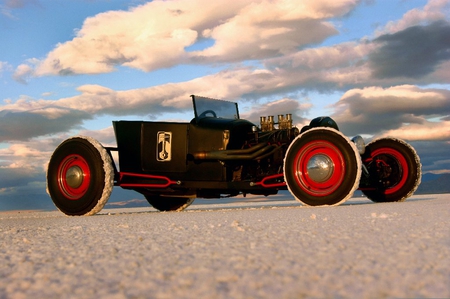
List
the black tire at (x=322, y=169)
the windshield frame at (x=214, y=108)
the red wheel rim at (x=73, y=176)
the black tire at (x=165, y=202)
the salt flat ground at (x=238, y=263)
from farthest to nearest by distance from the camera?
the black tire at (x=165, y=202), the windshield frame at (x=214, y=108), the red wheel rim at (x=73, y=176), the black tire at (x=322, y=169), the salt flat ground at (x=238, y=263)

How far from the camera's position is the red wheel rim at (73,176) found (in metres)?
6.16

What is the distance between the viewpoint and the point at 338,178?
17.7 feet

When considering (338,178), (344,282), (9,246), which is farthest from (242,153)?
(344,282)

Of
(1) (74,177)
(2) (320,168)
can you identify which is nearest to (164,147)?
(1) (74,177)

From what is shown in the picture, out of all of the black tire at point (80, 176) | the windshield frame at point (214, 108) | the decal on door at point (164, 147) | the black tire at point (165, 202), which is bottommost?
the black tire at point (165, 202)

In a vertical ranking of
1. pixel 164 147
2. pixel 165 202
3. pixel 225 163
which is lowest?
pixel 165 202

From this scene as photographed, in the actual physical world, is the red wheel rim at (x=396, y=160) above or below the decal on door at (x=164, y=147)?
below

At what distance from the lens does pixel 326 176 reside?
546cm

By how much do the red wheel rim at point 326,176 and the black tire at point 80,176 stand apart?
2402 millimetres

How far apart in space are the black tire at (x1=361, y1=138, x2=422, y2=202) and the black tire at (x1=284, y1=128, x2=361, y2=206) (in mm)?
1593

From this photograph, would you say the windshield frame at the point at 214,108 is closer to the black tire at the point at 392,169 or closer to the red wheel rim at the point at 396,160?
the black tire at the point at 392,169

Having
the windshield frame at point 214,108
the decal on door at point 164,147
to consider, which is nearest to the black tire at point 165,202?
the decal on door at point 164,147

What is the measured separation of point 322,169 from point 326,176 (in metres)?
0.09

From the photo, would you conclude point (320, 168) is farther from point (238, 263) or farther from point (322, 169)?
point (238, 263)
